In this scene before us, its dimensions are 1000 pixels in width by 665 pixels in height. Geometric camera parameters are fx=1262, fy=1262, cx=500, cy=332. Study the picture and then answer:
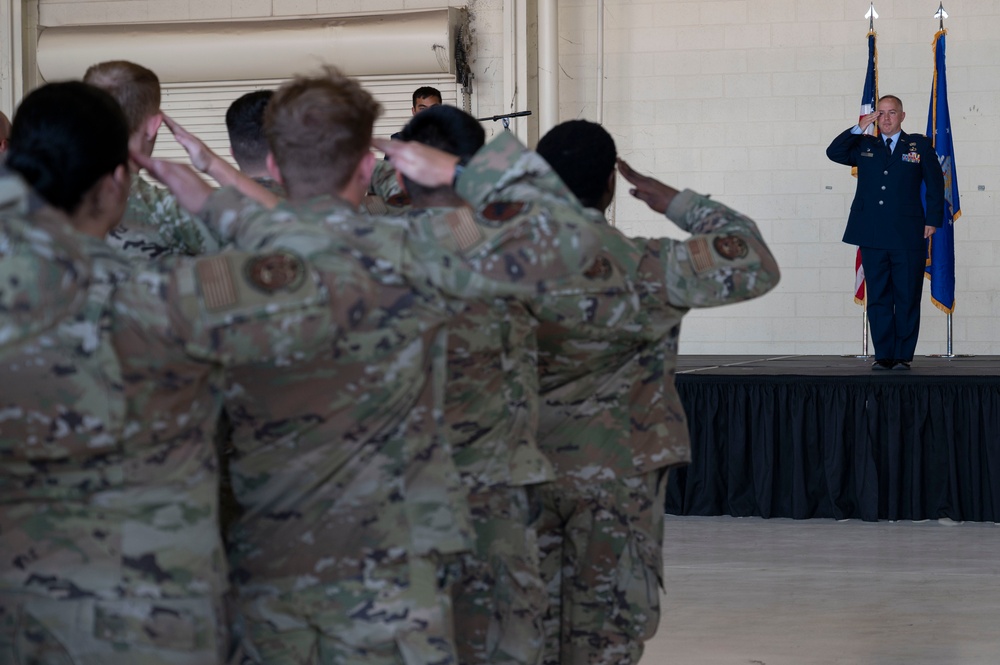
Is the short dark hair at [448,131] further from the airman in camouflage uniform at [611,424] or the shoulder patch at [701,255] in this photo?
the shoulder patch at [701,255]

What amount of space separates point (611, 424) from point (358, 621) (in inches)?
39.1

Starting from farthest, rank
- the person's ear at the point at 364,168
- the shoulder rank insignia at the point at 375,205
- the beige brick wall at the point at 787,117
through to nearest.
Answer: the beige brick wall at the point at 787,117 < the shoulder rank insignia at the point at 375,205 < the person's ear at the point at 364,168

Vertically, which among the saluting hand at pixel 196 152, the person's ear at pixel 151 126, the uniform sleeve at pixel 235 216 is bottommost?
the uniform sleeve at pixel 235 216

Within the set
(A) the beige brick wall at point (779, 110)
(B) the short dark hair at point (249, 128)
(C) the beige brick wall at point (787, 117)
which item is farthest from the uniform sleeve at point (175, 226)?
(C) the beige brick wall at point (787, 117)

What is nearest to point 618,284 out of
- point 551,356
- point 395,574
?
point 551,356

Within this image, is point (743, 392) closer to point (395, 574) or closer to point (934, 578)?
point (934, 578)

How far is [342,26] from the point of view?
8602 millimetres

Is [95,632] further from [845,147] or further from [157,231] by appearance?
[845,147]

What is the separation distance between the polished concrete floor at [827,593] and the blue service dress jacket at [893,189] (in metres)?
A: 1.75

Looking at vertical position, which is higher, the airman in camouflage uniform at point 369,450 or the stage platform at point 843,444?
the airman in camouflage uniform at point 369,450

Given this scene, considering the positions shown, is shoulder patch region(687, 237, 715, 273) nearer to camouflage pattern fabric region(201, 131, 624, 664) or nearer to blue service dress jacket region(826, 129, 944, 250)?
camouflage pattern fabric region(201, 131, 624, 664)

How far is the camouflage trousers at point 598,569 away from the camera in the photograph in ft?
8.05

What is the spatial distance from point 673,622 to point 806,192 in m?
5.10

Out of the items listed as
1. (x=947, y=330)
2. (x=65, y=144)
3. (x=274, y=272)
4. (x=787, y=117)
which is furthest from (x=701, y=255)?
(x=787, y=117)
